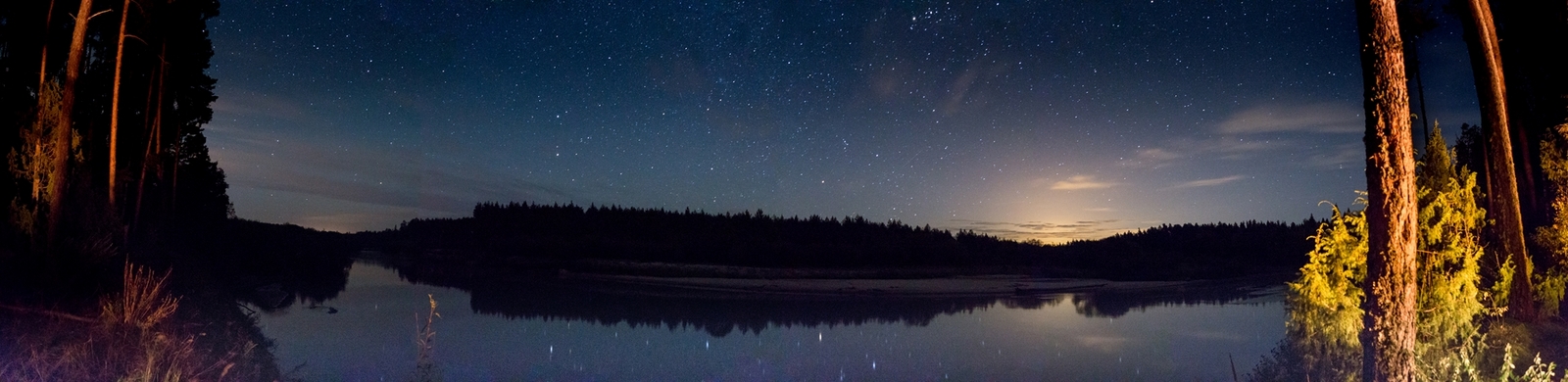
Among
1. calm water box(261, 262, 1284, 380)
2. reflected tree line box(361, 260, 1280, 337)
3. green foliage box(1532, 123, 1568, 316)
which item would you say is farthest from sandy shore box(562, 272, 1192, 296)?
green foliage box(1532, 123, 1568, 316)

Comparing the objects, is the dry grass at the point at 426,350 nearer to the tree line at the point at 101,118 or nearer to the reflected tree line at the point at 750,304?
the tree line at the point at 101,118

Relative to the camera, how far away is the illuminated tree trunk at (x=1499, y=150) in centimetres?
980

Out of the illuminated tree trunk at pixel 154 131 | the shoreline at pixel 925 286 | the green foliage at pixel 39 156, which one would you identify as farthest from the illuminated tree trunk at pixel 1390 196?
the shoreline at pixel 925 286

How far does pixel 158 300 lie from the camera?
12.0 m

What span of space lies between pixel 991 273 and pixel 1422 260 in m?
41.4

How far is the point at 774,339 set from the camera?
19.7 meters

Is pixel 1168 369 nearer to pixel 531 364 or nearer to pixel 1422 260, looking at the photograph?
pixel 1422 260

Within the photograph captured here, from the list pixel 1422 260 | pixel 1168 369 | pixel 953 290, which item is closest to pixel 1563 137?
pixel 1422 260

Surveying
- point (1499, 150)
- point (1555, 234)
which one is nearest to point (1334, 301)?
point (1499, 150)

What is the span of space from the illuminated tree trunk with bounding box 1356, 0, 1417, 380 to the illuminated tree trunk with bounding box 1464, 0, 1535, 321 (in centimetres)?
439

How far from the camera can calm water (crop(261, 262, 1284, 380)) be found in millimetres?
14297

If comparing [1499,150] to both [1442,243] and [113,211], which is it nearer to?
[1442,243]

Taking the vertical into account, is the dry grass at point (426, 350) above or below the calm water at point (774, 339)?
above

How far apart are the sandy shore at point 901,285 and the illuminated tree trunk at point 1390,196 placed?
2936 cm
